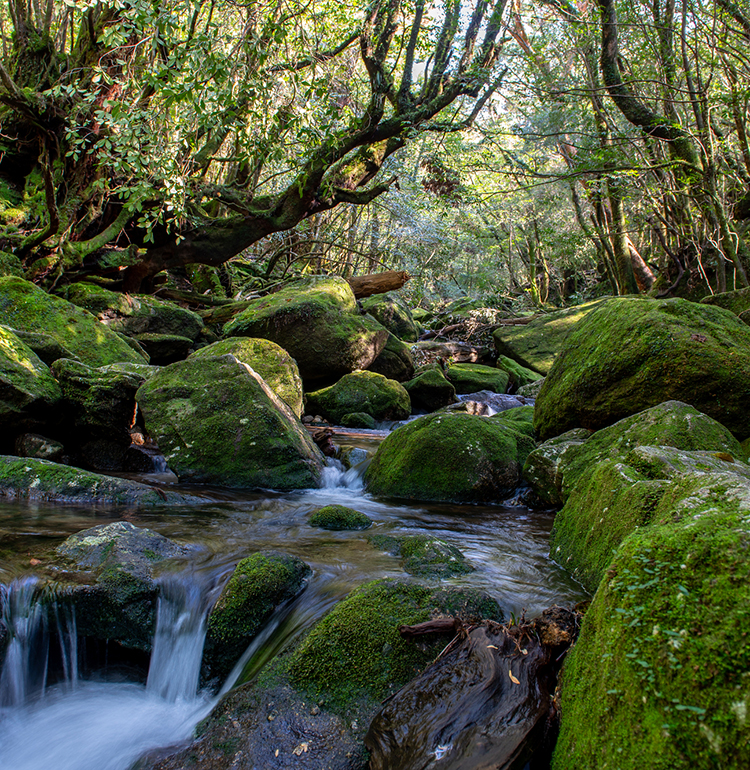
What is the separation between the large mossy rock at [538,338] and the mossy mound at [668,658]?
46.9 feet

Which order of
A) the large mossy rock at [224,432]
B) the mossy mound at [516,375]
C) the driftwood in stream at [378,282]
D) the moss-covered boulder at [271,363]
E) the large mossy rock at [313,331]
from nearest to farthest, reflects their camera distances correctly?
the large mossy rock at [224,432], the moss-covered boulder at [271,363], the large mossy rock at [313,331], the mossy mound at [516,375], the driftwood in stream at [378,282]

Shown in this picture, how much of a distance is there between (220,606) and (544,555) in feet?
8.50

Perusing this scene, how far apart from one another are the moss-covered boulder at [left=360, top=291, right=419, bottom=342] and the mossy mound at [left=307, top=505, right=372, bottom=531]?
1155 cm

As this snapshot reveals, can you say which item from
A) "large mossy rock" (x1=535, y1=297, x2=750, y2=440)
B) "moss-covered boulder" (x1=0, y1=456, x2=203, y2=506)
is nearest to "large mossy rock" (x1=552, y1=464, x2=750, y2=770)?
"large mossy rock" (x1=535, y1=297, x2=750, y2=440)

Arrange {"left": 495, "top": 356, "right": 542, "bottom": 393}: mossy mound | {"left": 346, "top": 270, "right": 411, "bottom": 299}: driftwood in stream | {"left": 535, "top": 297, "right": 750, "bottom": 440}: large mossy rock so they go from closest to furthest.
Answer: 1. {"left": 535, "top": 297, "right": 750, "bottom": 440}: large mossy rock
2. {"left": 495, "top": 356, "right": 542, "bottom": 393}: mossy mound
3. {"left": 346, "top": 270, "right": 411, "bottom": 299}: driftwood in stream

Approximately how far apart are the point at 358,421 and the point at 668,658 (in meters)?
9.07

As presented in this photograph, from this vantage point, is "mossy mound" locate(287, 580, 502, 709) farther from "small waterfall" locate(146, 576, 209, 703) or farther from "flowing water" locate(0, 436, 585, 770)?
"small waterfall" locate(146, 576, 209, 703)

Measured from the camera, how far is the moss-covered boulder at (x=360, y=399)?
36.0ft

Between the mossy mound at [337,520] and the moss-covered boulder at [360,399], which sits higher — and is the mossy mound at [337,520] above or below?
below

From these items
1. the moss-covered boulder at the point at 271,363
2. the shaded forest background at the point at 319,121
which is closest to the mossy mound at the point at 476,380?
the shaded forest background at the point at 319,121

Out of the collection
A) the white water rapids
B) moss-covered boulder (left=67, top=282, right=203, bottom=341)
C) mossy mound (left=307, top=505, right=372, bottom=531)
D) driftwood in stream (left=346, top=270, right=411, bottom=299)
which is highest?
driftwood in stream (left=346, top=270, right=411, bottom=299)

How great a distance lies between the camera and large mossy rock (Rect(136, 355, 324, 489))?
21.3 feet

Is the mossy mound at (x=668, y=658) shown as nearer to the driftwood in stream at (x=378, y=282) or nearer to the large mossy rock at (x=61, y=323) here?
the large mossy rock at (x=61, y=323)

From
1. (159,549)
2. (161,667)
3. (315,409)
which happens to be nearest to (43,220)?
(315,409)
